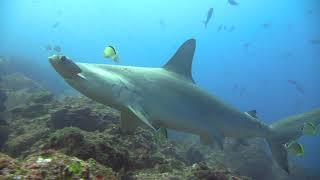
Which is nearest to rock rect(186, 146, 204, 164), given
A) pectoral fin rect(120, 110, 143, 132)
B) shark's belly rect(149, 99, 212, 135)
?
shark's belly rect(149, 99, 212, 135)

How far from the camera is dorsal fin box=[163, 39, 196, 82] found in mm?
7602

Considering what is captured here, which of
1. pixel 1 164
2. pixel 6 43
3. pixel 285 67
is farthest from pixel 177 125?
pixel 285 67

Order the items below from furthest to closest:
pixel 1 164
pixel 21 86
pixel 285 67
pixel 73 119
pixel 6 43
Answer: pixel 285 67, pixel 6 43, pixel 21 86, pixel 73 119, pixel 1 164

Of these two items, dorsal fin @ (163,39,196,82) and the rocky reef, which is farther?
dorsal fin @ (163,39,196,82)

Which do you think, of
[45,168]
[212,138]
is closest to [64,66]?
[45,168]

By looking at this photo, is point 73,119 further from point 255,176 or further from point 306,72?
point 306,72

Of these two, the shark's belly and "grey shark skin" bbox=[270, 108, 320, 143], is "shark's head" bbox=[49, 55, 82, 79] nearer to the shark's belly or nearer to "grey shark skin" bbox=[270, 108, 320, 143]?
the shark's belly

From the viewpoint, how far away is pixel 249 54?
187750mm

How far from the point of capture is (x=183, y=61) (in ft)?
25.4

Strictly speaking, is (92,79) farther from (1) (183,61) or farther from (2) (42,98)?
(2) (42,98)

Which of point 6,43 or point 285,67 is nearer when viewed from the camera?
point 6,43

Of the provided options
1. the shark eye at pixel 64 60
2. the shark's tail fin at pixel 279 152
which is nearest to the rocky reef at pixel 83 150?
the shark eye at pixel 64 60

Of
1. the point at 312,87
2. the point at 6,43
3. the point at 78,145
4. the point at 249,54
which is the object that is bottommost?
the point at 78,145

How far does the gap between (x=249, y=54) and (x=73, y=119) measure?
185 meters
